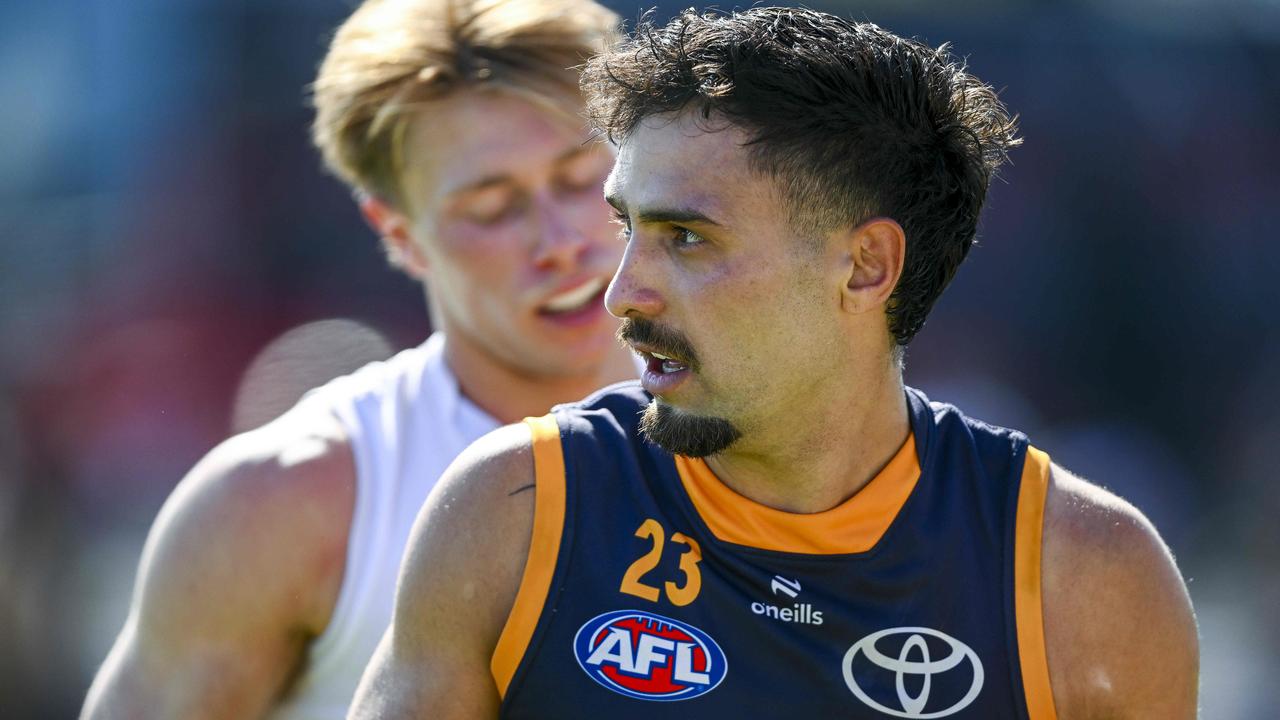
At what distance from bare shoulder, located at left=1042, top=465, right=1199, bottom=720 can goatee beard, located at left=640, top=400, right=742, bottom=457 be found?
22.8 inches

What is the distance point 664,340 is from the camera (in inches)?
104

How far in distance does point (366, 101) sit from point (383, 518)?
112 cm

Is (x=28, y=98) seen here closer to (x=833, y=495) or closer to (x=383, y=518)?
(x=383, y=518)

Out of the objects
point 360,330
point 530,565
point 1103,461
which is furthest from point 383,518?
point 1103,461

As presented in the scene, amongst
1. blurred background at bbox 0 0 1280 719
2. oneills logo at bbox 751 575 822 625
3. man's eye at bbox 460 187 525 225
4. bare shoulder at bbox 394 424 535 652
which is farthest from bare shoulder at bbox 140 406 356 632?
blurred background at bbox 0 0 1280 719

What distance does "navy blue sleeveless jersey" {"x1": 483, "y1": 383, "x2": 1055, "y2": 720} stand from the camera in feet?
8.39

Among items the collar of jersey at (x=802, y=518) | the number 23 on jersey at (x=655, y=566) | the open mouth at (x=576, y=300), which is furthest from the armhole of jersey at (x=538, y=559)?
the open mouth at (x=576, y=300)

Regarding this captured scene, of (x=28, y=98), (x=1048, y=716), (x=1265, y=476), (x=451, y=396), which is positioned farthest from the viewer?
(x=1265, y=476)

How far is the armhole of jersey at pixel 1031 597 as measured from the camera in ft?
8.41

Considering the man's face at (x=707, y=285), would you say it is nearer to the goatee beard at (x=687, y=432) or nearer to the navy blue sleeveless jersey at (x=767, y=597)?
the goatee beard at (x=687, y=432)

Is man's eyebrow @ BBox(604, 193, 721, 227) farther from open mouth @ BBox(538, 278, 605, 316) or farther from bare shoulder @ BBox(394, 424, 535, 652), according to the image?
open mouth @ BBox(538, 278, 605, 316)

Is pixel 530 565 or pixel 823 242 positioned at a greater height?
pixel 823 242

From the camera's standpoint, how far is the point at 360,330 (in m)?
8.80

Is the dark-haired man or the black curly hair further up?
the black curly hair
